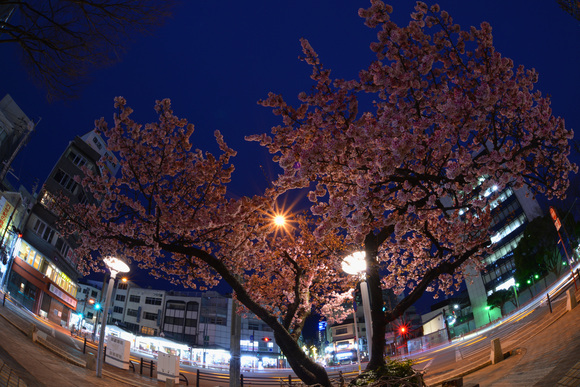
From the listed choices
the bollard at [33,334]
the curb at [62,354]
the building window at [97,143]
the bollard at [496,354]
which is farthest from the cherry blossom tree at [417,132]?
the building window at [97,143]

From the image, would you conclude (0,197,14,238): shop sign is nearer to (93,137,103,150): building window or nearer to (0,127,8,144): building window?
(0,127,8,144): building window

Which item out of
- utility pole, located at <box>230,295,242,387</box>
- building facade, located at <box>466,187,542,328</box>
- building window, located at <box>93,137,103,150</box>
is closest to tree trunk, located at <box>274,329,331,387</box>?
utility pole, located at <box>230,295,242,387</box>

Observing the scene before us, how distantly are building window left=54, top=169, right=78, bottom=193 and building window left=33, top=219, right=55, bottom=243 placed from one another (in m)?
6.50

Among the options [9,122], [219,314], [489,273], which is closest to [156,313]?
[219,314]

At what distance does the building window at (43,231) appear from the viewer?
45.4 metres

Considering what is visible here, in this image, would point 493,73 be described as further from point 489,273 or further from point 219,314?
point 219,314

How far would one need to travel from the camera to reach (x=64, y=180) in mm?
51000

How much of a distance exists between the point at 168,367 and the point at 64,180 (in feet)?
149

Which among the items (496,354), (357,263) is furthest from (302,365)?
(496,354)

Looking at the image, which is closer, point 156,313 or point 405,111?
point 405,111

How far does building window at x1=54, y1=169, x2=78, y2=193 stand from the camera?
165 ft

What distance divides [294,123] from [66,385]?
10.8 metres

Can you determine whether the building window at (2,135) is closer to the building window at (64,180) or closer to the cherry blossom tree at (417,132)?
the building window at (64,180)

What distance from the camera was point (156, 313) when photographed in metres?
79.7
